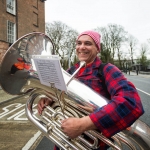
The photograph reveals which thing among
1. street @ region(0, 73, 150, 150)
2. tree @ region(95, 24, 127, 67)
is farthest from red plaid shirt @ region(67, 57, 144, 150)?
tree @ region(95, 24, 127, 67)

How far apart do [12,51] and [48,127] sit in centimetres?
77

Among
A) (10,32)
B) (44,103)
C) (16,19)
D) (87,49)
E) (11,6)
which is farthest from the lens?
(16,19)

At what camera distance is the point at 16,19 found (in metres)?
17.0

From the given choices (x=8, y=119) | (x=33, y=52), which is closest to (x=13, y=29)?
(x=8, y=119)

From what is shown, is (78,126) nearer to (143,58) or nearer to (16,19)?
(16,19)

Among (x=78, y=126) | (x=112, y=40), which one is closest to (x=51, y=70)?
(x=78, y=126)

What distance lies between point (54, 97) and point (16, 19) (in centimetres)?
1725

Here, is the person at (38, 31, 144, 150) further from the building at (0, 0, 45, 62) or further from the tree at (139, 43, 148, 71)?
the tree at (139, 43, 148, 71)

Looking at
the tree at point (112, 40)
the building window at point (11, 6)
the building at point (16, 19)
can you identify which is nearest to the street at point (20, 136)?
the building at point (16, 19)

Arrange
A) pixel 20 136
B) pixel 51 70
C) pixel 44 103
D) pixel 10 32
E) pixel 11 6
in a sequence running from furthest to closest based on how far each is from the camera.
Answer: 1. pixel 10 32
2. pixel 11 6
3. pixel 20 136
4. pixel 44 103
5. pixel 51 70

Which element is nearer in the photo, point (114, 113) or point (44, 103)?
point (114, 113)

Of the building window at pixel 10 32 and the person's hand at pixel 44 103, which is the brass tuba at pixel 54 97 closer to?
the person's hand at pixel 44 103

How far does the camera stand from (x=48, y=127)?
1.54 metres

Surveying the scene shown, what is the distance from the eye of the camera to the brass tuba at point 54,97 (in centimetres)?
126
